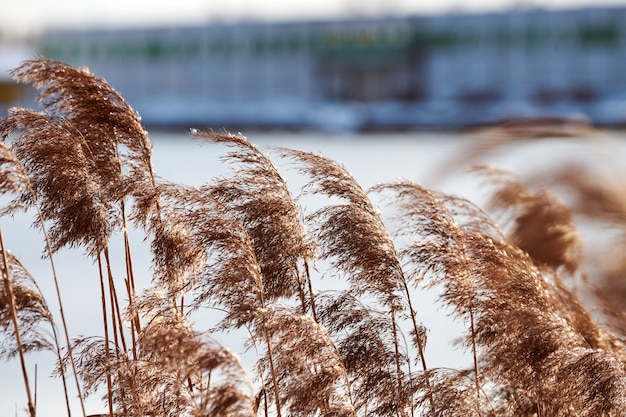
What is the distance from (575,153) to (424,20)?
210ft

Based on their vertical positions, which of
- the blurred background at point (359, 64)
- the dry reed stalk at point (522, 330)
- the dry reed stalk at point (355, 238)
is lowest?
the dry reed stalk at point (522, 330)

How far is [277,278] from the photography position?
162 inches

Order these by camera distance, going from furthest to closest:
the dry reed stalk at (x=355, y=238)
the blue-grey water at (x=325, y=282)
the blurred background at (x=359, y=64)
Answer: the blurred background at (x=359, y=64) < the dry reed stalk at (x=355, y=238) < the blue-grey water at (x=325, y=282)

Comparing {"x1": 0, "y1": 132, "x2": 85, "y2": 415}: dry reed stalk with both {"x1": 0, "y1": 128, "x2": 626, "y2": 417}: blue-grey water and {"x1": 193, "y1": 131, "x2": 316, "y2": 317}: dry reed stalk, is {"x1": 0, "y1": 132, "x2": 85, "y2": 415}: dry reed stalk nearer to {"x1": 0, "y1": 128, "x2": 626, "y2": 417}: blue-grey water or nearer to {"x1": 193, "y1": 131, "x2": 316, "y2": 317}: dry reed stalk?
{"x1": 0, "y1": 128, "x2": 626, "y2": 417}: blue-grey water

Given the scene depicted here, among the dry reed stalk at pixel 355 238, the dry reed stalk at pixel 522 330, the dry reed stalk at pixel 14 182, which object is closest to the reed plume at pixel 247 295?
the dry reed stalk at pixel 355 238

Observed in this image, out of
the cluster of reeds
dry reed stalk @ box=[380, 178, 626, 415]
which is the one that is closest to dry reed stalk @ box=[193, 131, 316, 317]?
the cluster of reeds

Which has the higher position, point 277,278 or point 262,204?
point 262,204

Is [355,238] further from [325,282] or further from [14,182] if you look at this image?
[325,282]

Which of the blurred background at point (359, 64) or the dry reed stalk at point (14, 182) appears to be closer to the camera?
the dry reed stalk at point (14, 182)

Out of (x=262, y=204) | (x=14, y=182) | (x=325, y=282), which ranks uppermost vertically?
(x=14, y=182)

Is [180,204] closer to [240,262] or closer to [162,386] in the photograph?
[240,262]

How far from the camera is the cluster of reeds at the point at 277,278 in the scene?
3.79 metres

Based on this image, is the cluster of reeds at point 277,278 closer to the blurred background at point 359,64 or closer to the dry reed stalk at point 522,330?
the dry reed stalk at point 522,330

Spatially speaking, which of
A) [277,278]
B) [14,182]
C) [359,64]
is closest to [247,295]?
[277,278]
